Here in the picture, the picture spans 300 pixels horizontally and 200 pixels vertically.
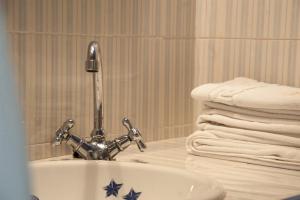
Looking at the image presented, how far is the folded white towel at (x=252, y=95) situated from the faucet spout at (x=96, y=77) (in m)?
0.29

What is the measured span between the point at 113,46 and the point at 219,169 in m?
0.38

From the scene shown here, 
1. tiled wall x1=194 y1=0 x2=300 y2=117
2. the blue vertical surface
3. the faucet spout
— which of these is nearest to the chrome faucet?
the faucet spout

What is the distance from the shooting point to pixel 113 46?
1.14 meters

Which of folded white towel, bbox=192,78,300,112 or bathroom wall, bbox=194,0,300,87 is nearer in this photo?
folded white towel, bbox=192,78,300,112

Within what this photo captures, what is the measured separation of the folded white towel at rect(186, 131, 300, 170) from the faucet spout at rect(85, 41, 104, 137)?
0.26 m

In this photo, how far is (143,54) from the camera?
1.23 meters

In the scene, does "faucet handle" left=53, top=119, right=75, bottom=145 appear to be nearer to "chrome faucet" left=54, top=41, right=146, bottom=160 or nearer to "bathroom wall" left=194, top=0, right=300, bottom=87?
"chrome faucet" left=54, top=41, right=146, bottom=160

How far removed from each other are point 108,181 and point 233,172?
0.25 meters

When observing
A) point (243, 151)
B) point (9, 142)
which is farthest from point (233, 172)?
point (9, 142)

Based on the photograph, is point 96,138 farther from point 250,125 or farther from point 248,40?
point 248,40

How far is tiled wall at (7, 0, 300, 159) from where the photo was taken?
0.99m

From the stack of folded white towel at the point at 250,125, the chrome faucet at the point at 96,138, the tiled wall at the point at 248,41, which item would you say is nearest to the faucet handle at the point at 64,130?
the chrome faucet at the point at 96,138

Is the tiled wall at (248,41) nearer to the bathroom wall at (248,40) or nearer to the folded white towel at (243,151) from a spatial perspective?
the bathroom wall at (248,40)

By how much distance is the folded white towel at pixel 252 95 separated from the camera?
3.34 ft
